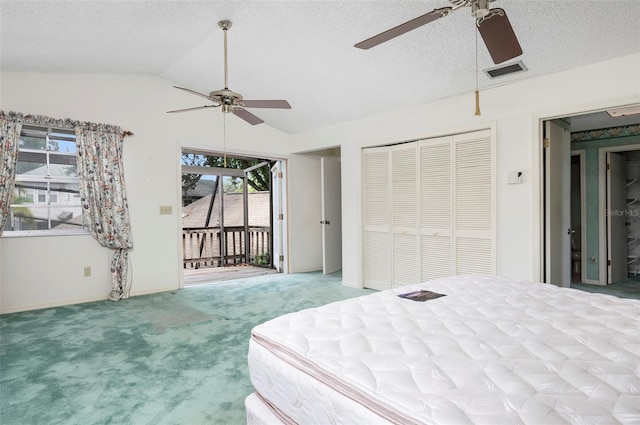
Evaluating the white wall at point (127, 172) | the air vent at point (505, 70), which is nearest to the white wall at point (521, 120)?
the air vent at point (505, 70)

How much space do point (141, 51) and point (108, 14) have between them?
3.19 ft

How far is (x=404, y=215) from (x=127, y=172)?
3526 millimetres

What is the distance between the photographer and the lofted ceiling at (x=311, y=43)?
2744mm

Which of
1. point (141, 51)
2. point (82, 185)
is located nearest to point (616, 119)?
point (141, 51)

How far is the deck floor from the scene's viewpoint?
19.0ft

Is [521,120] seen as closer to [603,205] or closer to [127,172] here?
[603,205]

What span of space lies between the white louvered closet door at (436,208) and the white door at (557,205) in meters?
0.92

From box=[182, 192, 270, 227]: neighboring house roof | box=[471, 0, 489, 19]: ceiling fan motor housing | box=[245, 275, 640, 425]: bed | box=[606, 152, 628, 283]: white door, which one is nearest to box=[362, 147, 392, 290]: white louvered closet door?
box=[245, 275, 640, 425]: bed

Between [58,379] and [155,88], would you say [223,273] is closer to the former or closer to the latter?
[155,88]

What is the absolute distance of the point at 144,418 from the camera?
6.28ft

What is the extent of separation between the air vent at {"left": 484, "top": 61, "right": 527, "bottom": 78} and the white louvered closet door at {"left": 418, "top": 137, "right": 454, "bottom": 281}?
795 mm

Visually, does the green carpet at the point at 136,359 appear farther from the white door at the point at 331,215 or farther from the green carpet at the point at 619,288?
the green carpet at the point at 619,288

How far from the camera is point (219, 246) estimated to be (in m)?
7.72

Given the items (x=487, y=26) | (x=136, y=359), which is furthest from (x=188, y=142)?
(x=487, y=26)
